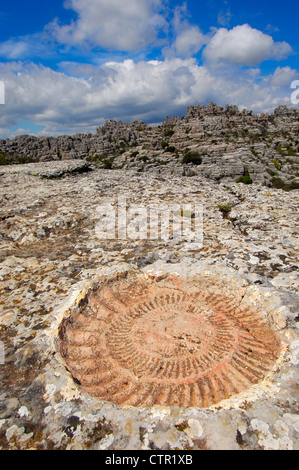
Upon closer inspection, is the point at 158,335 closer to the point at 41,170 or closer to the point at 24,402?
the point at 24,402

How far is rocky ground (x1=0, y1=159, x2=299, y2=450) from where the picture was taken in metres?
2.38

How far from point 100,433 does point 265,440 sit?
1459 millimetres

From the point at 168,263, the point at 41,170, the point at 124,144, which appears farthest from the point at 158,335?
the point at 124,144

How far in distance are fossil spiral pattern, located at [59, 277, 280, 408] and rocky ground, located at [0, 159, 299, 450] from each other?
0.30 metres

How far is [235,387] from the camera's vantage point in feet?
10.4

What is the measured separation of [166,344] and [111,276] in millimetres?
1818

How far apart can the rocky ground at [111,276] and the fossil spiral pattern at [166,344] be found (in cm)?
30

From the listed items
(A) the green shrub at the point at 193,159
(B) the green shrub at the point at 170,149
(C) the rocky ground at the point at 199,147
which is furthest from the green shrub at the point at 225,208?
(B) the green shrub at the point at 170,149

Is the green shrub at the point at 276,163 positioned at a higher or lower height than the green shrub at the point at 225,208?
higher

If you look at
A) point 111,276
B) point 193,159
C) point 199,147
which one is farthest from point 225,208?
point 199,147

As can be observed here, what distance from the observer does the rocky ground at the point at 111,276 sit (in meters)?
2.38

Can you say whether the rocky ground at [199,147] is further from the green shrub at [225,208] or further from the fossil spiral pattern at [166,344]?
the fossil spiral pattern at [166,344]

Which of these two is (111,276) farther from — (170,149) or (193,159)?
(170,149)

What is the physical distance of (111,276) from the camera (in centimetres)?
517
